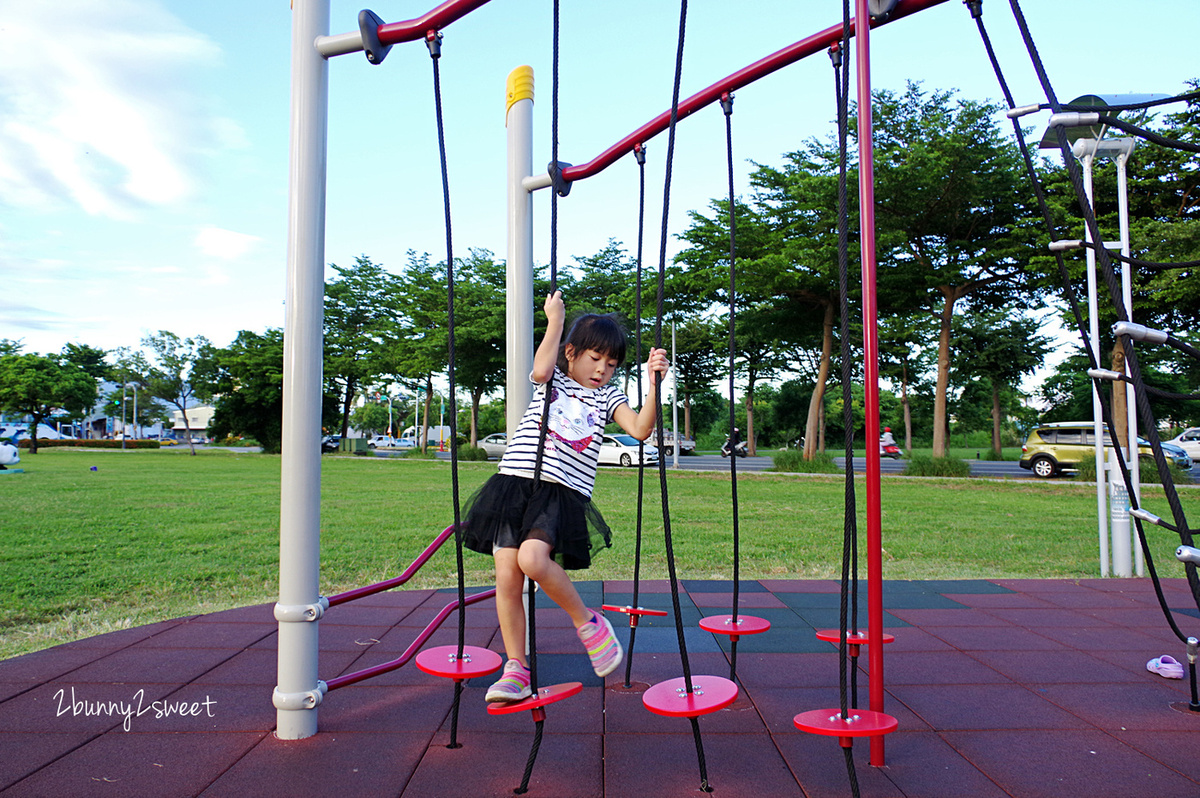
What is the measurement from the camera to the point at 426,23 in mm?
2271

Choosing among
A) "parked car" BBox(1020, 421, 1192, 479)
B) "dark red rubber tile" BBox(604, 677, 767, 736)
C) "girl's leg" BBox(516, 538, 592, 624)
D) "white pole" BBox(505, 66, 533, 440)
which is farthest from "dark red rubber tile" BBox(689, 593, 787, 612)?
"parked car" BBox(1020, 421, 1192, 479)

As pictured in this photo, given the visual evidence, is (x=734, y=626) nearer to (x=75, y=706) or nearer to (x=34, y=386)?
(x=75, y=706)

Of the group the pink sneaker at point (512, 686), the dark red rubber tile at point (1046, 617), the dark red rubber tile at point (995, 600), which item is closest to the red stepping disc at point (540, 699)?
the pink sneaker at point (512, 686)

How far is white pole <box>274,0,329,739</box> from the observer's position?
215 centimetres

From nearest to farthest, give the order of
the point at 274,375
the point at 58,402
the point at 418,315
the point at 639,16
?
the point at 639,16, the point at 418,315, the point at 274,375, the point at 58,402

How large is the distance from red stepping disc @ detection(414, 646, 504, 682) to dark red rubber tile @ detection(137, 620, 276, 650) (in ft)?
4.43

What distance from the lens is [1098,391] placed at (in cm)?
250

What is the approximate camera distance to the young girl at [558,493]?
219 centimetres

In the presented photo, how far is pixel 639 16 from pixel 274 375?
106 feet

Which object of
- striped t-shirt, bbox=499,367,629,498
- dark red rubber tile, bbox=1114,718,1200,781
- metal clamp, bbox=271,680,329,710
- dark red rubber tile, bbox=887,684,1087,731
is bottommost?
dark red rubber tile, bbox=887,684,1087,731

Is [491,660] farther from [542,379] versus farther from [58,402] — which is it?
[58,402]

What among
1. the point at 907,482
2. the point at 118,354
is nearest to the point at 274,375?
the point at 118,354

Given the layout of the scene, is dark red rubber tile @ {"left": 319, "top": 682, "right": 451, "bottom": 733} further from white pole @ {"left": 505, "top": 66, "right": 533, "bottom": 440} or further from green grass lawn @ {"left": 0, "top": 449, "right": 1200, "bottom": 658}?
green grass lawn @ {"left": 0, "top": 449, "right": 1200, "bottom": 658}

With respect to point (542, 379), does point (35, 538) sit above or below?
below
